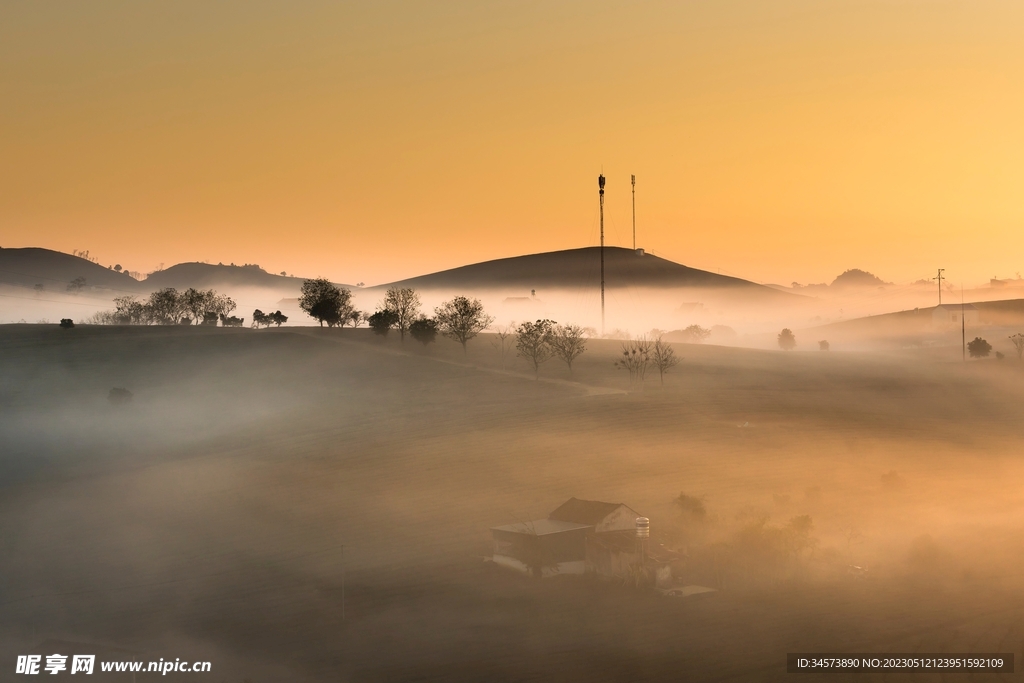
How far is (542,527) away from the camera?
48219 mm

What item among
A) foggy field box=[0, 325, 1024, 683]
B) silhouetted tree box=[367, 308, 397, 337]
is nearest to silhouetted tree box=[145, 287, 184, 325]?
silhouetted tree box=[367, 308, 397, 337]

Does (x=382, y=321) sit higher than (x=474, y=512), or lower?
higher

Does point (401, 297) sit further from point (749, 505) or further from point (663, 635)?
point (663, 635)

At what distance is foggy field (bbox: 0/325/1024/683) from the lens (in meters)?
39.9

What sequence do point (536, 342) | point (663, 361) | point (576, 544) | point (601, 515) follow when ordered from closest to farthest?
point (576, 544), point (601, 515), point (663, 361), point (536, 342)

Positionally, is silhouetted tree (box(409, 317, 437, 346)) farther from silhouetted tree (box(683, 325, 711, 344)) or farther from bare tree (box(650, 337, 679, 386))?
silhouetted tree (box(683, 325, 711, 344))

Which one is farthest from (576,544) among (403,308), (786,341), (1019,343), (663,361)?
(786,341)

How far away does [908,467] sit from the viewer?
66.5 meters

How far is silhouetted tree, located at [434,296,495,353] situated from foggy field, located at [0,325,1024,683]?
15501 millimetres

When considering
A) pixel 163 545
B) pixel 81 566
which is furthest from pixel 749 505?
pixel 81 566

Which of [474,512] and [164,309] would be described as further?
[164,309]

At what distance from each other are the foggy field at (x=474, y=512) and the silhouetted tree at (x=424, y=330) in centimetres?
1355

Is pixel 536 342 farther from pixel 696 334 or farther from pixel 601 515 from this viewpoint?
pixel 696 334

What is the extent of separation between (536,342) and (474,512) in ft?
173
